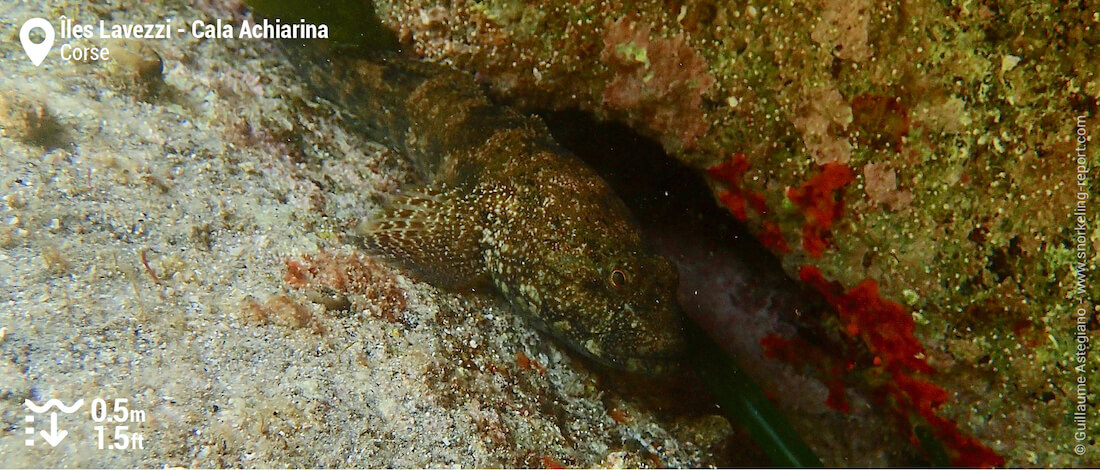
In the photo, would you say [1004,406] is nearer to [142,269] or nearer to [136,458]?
[136,458]

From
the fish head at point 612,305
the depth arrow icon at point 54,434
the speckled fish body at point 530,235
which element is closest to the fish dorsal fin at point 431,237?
the speckled fish body at point 530,235

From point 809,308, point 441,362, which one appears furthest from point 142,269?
point 809,308

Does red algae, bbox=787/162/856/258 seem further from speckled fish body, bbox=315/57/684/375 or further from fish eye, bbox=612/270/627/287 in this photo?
fish eye, bbox=612/270/627/287

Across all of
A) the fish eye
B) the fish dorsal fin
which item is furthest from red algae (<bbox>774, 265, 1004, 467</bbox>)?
the fish dorsal fin

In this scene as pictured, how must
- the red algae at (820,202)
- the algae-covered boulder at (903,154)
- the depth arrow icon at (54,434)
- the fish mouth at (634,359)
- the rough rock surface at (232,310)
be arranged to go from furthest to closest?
the fish mouth at (634,359) < the red algae at (820,202) < the algae-covered boulder at (903,154) < the rough rock surface at (232,310) < the depth arrow icon at (54,434)

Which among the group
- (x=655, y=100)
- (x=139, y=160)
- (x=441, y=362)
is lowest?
(x=441, y=362)

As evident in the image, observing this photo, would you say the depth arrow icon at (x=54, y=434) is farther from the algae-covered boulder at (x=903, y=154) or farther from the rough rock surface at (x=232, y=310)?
the algae-covered boulder at (x=903, y=154)

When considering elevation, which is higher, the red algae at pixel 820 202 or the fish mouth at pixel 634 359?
the red algae at pixel 820 202

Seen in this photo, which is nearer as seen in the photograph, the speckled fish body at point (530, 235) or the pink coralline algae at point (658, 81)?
the pink coralline algae at point (658, 81)
